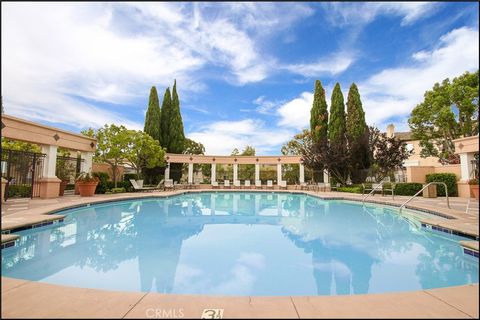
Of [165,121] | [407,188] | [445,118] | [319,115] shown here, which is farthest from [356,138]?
[165,121]

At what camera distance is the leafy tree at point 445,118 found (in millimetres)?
18000

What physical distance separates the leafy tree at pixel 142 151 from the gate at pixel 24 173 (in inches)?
202

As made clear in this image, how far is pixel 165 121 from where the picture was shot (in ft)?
85.7

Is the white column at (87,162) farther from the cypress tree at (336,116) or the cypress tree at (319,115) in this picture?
the cypress tree at (319,115)

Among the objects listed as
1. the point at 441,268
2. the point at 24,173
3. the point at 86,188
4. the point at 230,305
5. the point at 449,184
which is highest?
the point at 24,173

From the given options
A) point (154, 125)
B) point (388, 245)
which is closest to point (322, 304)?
point (388, 245)

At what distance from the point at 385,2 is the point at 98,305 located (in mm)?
3809

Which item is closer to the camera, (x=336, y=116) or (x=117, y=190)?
(x=117, y=190)

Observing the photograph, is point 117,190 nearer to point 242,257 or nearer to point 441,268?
point 242,257

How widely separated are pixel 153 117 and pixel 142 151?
763cm

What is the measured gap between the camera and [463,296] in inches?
91.0

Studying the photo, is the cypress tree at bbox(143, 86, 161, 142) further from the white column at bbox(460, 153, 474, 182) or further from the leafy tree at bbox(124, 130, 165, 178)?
the white column at bbox(460, 153, 474, 182)

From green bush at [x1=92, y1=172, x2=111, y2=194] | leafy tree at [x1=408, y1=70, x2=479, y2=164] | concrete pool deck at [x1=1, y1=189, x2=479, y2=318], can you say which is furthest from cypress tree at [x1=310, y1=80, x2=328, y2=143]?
concrete pool deck at [x1=1, y1=189, x2=479, y2=318]

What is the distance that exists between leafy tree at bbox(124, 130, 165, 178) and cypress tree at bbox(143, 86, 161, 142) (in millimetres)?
5596
